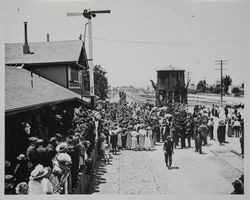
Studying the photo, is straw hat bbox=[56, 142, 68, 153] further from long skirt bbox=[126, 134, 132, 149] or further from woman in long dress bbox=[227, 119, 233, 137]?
woman in long dress bbox=[227, 119, 233, 137]

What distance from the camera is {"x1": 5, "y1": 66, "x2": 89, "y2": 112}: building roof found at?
4.44 m

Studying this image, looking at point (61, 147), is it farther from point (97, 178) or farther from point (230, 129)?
point (230, 129)

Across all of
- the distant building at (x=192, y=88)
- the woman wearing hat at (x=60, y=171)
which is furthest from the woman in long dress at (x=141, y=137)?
the woman wearing hat at (x=60, y=171)

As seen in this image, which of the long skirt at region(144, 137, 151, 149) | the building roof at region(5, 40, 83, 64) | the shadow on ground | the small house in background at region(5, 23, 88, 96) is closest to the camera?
the shadow on ground

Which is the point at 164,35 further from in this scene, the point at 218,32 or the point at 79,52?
the point at 79,52

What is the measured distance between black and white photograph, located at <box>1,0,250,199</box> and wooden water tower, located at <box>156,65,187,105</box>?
2 cm

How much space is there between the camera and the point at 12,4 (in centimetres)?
505

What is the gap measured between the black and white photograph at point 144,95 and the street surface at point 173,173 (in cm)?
2

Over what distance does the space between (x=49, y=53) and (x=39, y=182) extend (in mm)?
3585

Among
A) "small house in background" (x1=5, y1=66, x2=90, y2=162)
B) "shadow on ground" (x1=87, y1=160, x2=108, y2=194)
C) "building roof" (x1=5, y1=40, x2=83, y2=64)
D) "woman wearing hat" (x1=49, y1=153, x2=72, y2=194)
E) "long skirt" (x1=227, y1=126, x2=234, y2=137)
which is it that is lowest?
"shadow on ground" (x1=87, y1=160, x2=108, y2=194)

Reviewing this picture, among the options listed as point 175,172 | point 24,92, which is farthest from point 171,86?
point 24,92

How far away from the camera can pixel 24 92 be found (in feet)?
16.6

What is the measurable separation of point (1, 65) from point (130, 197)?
304 centimetres

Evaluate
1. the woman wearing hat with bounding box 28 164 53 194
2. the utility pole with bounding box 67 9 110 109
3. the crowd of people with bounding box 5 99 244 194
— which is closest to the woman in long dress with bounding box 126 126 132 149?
the crowd of people with bounding box 5 99 244 194
